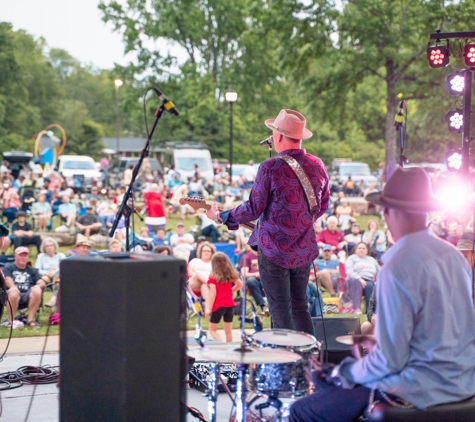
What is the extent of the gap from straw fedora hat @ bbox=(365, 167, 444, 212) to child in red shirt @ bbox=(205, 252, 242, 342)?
5830 mm

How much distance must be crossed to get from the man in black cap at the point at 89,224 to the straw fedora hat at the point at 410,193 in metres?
15.4

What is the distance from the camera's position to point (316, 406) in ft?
10.7

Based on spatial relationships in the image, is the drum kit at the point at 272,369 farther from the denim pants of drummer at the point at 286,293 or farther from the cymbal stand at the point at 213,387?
the denim pants of drummer at the point at 286,293

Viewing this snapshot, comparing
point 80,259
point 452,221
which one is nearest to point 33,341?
point 80,259

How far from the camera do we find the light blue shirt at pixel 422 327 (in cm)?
297

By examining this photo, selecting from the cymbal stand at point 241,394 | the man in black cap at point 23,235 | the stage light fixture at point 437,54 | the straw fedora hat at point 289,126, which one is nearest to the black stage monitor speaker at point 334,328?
the straw fedora hat at point 289,126

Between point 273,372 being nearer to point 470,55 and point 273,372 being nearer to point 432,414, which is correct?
point 432,414

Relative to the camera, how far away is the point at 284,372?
373cm

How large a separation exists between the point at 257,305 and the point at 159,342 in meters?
7.53

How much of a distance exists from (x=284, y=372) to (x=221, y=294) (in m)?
5.33

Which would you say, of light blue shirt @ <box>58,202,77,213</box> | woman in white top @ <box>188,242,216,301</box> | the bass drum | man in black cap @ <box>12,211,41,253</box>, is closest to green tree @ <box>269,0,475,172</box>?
light blue shirt @ <box>58,202,77,213</box>

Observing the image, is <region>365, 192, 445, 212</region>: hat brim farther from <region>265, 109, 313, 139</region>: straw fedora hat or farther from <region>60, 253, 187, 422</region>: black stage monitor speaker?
<region>265, 109, 313, 139</region>: straw fedora hat

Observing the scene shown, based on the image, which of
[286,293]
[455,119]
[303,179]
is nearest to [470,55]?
[455,119]

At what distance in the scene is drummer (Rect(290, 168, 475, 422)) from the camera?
9.76 ft
